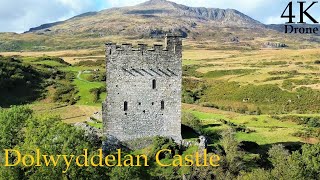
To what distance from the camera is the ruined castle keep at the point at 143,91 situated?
123 feet

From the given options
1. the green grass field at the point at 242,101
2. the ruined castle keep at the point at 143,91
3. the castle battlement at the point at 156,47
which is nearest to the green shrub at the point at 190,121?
the green grass field at the point at 242,101

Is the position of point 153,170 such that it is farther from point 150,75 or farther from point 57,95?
point 57,95

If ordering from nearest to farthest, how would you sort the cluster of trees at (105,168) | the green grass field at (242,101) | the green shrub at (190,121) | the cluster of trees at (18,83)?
the cluster of trees at (105,168), the green shrub at (190,121), the green grass field at (242,101), the cluster of trees at (18,83)

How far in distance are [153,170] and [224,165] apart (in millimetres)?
6090

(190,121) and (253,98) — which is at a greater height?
(190,121)

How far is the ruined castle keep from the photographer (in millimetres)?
37594

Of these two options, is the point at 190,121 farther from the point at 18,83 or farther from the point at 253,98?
the point at 18,83

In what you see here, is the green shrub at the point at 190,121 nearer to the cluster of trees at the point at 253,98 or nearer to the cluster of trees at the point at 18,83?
the cluster of trees at the point at 253,98

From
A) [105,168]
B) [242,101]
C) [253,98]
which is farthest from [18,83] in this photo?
[105,168]

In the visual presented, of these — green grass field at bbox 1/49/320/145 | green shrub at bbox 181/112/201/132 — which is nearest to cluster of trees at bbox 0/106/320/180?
green shrub at bbox 181/112/201/132

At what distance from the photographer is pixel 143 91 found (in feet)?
125

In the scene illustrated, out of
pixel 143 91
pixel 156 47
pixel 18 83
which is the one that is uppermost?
pixel 156 47

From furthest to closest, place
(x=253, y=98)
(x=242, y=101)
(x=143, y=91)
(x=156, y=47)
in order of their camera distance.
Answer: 1. (x=253, y=98)
2. (x=242, y=101)
3. (x=143, y=91)
4. (x=156, y=47)

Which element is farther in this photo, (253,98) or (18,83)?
(253,98)
